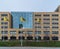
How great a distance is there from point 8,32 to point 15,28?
3589 mm

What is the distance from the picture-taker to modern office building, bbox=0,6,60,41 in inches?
4331

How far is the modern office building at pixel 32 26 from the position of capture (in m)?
110

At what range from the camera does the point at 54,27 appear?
114 meters

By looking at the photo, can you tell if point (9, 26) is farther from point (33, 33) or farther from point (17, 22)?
point (33, 33)

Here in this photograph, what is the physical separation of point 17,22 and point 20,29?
16.7 feet

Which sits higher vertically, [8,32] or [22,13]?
[22,13]

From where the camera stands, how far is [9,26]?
366 feet

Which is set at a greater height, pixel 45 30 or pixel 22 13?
pixel 22 13

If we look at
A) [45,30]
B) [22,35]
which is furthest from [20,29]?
[45,30]

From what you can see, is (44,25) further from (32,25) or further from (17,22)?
(17,22)

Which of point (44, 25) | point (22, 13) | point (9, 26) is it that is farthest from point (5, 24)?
point (44, 25)

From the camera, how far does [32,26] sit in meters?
114

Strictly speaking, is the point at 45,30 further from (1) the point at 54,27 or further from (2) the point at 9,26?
(2) the point at 9,26

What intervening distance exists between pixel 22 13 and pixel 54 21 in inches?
596
